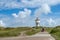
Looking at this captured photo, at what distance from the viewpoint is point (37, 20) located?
73.6 m

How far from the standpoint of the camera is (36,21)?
73438 millimetres

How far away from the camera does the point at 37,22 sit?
242 ft

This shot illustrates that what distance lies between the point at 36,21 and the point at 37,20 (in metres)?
0.50

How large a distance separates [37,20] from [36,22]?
31.0 inches

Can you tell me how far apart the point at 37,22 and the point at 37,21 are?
0.47 m

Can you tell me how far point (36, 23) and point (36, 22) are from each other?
1.48 meters

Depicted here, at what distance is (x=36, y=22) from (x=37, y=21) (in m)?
0.61

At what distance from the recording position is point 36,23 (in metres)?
75.2

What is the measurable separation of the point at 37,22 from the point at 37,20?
696 millimetres

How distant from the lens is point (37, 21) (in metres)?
73.4

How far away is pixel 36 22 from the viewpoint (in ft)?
242
